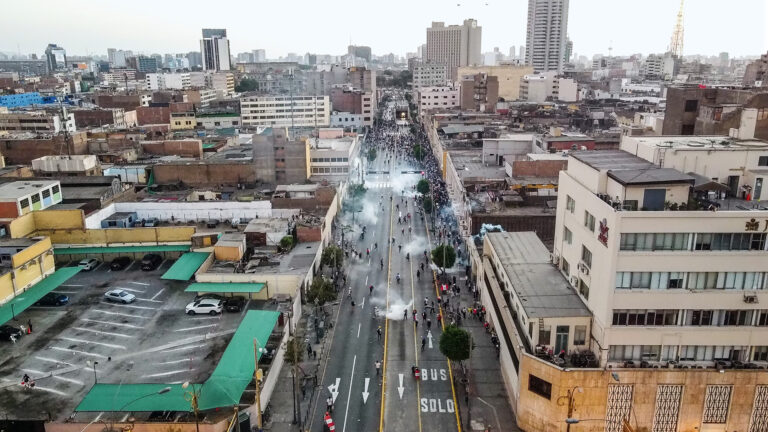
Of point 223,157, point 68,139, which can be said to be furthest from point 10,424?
point 68,139

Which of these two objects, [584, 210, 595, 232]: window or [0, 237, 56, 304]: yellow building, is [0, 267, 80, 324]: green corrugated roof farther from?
[584, 210, 595, 232]: window

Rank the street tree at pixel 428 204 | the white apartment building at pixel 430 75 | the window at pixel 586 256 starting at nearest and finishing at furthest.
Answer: the window at pixel 586 256
the street tree at pixel 428 204
the white apartment building at pixel 430 75

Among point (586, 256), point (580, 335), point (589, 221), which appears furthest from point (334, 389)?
point (589, 221)

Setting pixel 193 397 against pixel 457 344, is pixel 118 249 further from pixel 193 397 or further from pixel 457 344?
pixel 457 344

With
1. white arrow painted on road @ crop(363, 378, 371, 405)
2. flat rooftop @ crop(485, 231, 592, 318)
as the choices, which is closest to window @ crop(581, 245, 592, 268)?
flat rooftop @ crop(485, 231, 592, 318)

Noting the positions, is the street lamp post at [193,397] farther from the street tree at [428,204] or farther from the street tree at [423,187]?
the street tree at [423,187]

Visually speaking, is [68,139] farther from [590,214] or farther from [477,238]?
[590,214]

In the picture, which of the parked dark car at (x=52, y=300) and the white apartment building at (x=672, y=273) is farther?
the parked dark car at (x=52, y=300)

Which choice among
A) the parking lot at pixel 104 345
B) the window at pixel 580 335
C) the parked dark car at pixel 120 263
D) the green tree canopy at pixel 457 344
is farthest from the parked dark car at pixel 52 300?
the window at pixel 580 335
